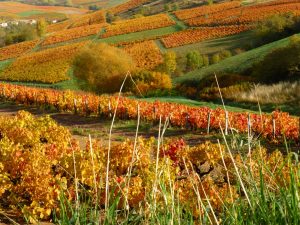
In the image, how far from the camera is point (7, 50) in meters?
97.3

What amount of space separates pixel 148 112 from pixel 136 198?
45.4 feet

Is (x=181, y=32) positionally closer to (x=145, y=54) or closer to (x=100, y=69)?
(x=145, y=54)

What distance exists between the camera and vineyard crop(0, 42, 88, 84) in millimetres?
66625

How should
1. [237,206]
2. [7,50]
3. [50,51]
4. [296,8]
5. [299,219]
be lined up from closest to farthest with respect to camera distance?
1. [299,219]
2. [237,206]
3. [296,8]
4. [50,51]
5. [7,50]

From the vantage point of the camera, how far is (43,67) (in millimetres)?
72375

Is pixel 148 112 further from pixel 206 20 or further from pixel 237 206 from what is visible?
pixel 206 20

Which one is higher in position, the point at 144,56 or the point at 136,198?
the point at 136,198

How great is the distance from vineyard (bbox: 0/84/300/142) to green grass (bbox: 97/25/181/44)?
5433cm

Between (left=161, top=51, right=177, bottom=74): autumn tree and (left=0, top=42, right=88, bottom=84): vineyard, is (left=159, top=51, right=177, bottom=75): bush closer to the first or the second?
(left=161, top=51, right=177, bottom=74): autumn tree

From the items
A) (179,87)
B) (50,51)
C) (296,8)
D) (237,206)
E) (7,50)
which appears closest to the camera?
(237,206)

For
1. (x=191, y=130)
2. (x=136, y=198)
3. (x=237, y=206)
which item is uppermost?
(x=237, y=206)

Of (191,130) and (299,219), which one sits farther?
(191,130)

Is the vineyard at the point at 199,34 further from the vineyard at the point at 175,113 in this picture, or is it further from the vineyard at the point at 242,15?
the vineyard at the point at 175,113

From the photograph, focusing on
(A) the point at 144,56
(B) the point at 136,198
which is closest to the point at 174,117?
(B) the point at 136,198
